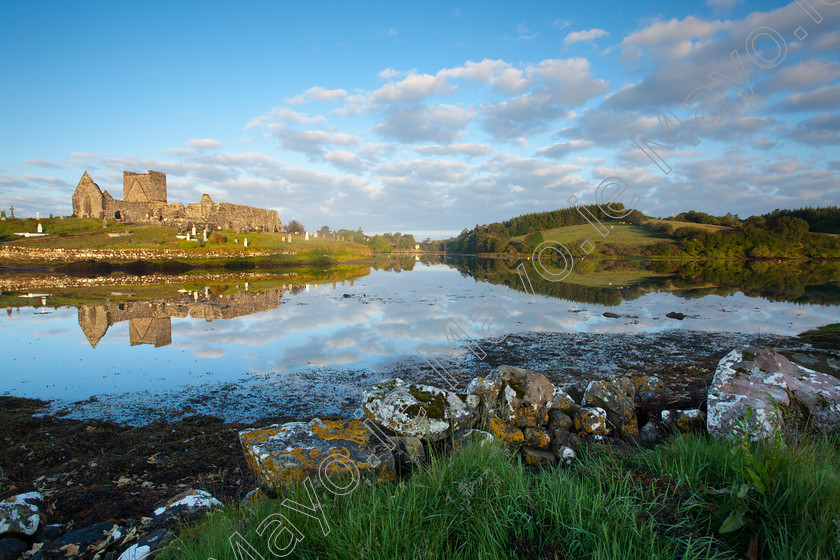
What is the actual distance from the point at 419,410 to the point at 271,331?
36.8ft

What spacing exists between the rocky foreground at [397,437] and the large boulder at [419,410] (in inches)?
0.5

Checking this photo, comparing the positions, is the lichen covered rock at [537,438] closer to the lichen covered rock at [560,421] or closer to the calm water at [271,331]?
the lichen covered rock at [560,421]

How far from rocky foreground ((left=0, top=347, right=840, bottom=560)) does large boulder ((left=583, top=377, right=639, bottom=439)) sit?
15mm

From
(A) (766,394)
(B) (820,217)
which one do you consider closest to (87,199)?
(A) (766,394)

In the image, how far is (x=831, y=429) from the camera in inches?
158

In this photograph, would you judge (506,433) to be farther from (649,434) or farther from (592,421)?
(649,434)

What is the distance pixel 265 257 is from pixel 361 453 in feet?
148

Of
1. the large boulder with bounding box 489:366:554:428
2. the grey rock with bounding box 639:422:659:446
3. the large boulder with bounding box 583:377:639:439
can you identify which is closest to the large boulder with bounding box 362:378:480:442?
the large boulder with bounding box 489:366:554:428

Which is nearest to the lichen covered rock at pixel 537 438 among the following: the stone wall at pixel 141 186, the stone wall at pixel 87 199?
the stone wall at pixel 87 199

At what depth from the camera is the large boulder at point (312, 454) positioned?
3.70 meters

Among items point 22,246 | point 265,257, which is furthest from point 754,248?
point 22,246

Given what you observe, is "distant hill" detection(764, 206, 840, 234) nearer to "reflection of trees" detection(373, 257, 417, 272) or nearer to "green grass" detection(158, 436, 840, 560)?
"reflection of trees" detection(373, 257, 417, 272)

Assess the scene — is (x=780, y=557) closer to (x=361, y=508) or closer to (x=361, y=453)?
(x=361, y=508)

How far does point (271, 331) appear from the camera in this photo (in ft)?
46.8
